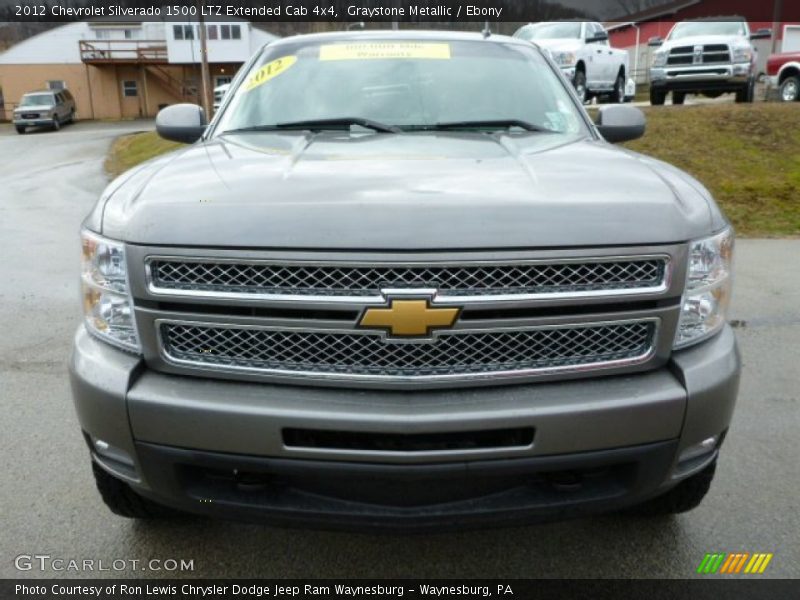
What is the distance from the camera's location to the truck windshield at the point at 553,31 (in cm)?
1556

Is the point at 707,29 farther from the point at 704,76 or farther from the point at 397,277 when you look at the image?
the point at 397,277

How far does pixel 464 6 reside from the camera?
10.2 m

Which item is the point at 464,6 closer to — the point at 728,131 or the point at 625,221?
the point at 728,131

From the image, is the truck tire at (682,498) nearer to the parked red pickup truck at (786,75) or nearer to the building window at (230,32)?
the parked red pickup truck at (786,75)

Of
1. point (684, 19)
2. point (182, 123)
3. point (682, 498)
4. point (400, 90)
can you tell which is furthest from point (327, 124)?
point (684, 19)

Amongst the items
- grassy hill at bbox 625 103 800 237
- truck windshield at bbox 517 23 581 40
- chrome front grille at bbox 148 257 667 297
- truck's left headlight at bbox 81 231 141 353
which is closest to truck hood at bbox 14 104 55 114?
truck windshield at bbox 517 23 581 40

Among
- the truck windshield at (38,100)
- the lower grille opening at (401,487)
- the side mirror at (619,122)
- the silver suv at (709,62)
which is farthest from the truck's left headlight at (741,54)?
the truck windshield at (38,100)

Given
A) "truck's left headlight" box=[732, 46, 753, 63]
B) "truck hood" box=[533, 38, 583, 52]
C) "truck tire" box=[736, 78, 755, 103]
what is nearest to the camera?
"truck hood" box=[533, 38, 583, 52]

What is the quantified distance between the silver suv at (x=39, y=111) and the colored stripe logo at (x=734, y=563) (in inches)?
1624

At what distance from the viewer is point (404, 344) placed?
6.57ft

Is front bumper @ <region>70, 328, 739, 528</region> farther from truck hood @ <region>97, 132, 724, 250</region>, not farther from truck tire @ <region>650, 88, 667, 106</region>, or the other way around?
truck tire @ <region>650, 88, 667, 106</region>

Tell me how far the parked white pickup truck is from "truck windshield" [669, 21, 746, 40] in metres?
1.38

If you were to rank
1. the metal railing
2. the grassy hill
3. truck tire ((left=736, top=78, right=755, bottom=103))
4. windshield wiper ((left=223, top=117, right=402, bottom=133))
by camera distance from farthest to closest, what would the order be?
the metal railing < truck tire ((left=736, top=78, right=755, bottom=103)) < the grassy hill < windshield wiper ((left=223, top=117, right=402, bottom=133))

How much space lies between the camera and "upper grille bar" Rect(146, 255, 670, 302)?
6.42 feet
